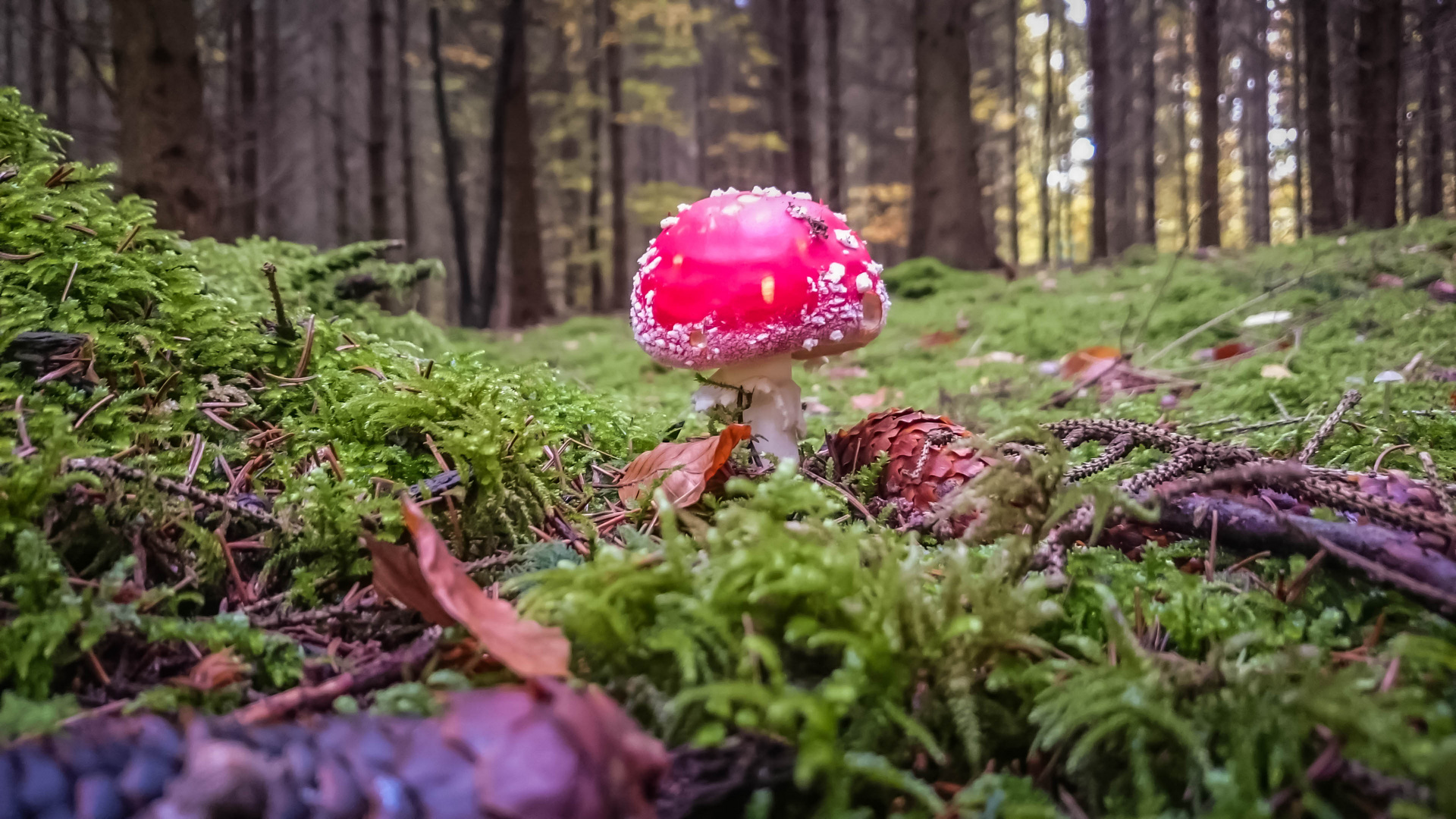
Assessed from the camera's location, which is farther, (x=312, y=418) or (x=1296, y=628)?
(x=312, y=418)

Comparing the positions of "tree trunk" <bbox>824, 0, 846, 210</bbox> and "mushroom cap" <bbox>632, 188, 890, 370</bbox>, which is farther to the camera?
"tree trunk" <bbox>824, 0, 846, 210</bbox>

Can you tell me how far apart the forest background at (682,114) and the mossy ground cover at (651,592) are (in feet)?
6.17

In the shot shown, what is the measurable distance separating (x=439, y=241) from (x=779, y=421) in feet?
69.8

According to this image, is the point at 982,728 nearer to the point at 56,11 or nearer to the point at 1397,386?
the point at 1397,386

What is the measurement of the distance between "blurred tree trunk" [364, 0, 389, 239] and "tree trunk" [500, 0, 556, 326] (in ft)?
4.63

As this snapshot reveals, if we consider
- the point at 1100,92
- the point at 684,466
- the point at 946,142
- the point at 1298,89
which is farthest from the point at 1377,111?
the point at 684,466

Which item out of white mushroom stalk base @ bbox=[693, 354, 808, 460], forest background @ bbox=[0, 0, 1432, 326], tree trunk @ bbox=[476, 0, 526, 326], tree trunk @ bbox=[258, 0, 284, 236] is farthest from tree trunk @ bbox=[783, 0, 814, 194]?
white mushroom stalk base @ bbox=[693, 354, 808, 460]

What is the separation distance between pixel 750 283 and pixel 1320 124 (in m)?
9.58

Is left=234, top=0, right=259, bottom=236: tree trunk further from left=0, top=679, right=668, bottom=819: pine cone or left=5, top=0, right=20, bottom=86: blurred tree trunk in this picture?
left=0, top=679, right=668, bottom=819: pine cone

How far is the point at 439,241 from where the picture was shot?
21.2 m

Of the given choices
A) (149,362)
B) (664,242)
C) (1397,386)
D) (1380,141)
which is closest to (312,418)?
(149,362)

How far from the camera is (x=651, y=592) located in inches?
33.9

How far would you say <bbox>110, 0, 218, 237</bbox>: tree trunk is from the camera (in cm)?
399

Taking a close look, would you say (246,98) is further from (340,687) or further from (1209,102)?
(1209,102)
